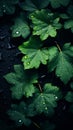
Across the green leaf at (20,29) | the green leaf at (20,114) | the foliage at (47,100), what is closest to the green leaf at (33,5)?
the green leaf at (20,29)

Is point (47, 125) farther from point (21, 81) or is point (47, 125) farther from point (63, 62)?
point (63, 62)

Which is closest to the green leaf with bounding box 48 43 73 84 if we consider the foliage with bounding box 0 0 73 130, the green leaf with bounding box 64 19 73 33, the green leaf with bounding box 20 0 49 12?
the foliage with bounding box 0 0 73 130

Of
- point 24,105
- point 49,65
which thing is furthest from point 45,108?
point 49,65

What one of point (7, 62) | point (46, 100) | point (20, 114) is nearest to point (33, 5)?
point (7, 62)

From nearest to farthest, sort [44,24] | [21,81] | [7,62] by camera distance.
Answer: [44,24] → [21,81] → [7,62]

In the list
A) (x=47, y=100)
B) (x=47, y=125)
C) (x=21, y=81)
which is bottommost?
(x=47, y=125)

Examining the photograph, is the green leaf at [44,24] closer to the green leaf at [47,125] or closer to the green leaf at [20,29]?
the green leaf at [20,29]
